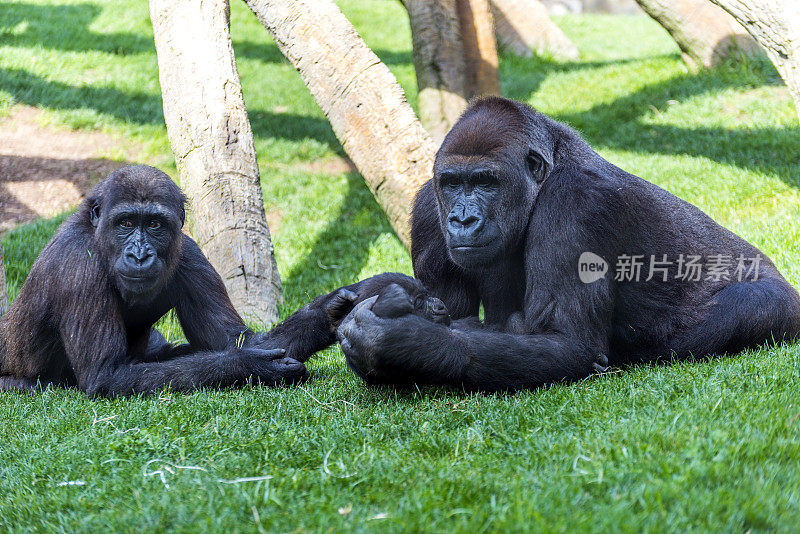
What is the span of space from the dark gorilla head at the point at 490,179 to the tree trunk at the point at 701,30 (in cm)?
734

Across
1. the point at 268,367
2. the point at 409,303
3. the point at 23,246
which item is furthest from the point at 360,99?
the point at 23,246

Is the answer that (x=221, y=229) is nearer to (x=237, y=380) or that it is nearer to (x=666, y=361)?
(x=237, y=380)

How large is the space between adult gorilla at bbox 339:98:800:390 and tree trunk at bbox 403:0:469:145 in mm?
4607

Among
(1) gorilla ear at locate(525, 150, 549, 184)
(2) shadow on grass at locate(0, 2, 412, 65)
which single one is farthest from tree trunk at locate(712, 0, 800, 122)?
(2) shadow on grass at locate(0, 2, 412, 65)

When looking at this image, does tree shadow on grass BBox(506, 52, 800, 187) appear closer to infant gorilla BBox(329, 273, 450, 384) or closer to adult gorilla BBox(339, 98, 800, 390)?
adult gorilla BBox(339, 98, 800, 390)

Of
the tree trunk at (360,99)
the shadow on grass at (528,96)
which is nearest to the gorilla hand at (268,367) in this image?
the tree trunk at (360,99)

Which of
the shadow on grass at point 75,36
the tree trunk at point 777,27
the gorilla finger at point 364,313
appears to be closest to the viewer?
the gorilla finger at point 364,313

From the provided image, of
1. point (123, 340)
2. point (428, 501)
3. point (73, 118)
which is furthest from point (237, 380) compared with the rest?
point (73, 118)

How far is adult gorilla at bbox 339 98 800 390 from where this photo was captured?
408 centimetres

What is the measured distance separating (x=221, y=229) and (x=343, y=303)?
2.18 m

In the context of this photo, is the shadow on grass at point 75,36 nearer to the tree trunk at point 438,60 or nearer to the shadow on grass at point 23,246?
the tree trunk at point 438,60

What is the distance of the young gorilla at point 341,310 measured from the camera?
4.04m

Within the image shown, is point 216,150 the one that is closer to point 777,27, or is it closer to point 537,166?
point 537,166

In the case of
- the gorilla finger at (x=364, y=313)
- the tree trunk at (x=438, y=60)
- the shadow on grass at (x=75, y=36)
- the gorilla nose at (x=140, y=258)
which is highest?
the shadow on grass at (x=75, y=36)
